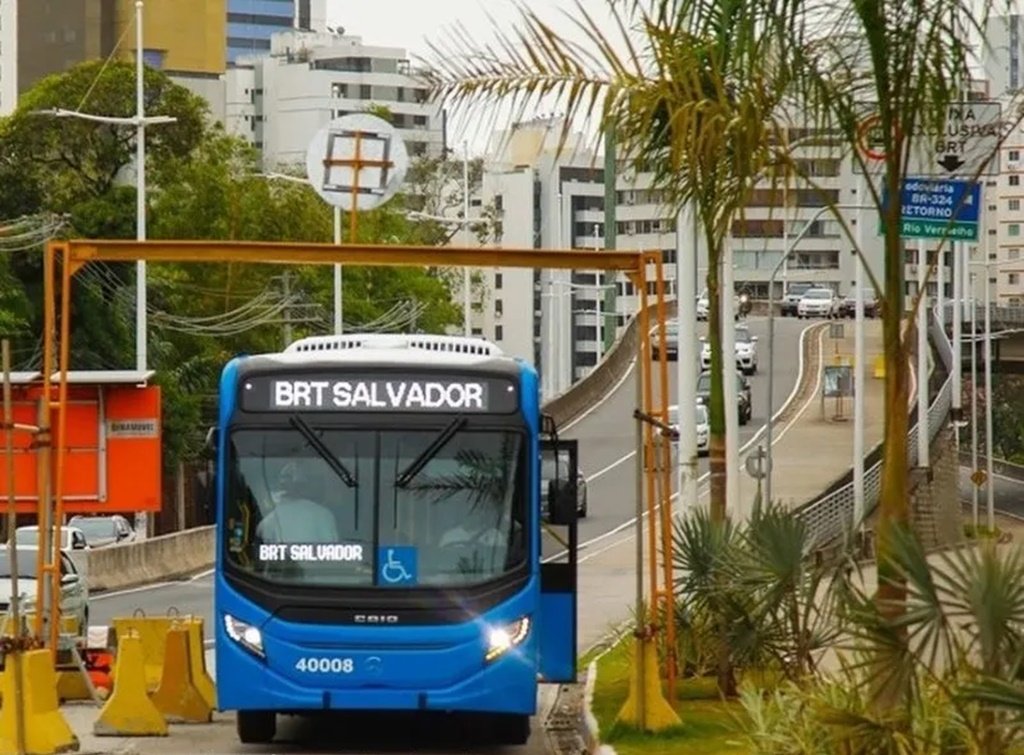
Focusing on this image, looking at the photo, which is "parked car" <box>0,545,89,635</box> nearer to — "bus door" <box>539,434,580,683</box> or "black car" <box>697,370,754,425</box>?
"bus door" <box>539,434,580,683</box>

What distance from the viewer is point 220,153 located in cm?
8125

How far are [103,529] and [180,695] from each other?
33717 millimetres

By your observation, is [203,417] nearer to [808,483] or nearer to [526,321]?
[808,483]

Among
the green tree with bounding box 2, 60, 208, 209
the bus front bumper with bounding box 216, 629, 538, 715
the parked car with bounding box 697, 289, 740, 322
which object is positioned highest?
the green tree with bounding box 2, 60, 208, 209

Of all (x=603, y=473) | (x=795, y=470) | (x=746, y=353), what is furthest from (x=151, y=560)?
(x=746, y=353)

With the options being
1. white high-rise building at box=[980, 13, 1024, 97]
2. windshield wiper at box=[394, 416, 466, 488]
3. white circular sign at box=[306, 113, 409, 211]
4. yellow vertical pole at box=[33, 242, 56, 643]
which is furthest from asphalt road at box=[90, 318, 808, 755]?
white high-rise building at box=[980, 13, 1024, 97]

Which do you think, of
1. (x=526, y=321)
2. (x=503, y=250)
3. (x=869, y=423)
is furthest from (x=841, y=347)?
(x=503, y=250)

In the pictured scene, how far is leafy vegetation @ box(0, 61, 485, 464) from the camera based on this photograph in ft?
233

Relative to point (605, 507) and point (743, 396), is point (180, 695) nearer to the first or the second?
point (605, 507)

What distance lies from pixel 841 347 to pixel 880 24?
9181 cm

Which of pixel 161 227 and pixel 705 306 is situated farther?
pixel 161 227

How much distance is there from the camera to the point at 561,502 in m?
19.9

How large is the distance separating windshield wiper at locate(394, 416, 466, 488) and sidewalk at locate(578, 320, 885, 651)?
44.7 feet

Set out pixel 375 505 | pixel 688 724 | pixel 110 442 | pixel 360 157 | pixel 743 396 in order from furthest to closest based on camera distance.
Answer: pixel 743 396
pixel 110 442
pixel 360 157
pixel 688 724
pixel 375 505
